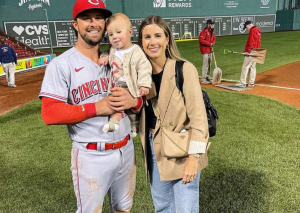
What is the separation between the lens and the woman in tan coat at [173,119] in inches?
75.9

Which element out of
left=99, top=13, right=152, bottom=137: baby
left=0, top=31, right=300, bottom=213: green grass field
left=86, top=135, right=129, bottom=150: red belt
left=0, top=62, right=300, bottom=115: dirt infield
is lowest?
left=0, top=31, right=300, bottom=213: green grass field

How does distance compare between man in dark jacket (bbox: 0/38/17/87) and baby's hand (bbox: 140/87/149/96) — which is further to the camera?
man in dark jacket (bbox: 0/38/17/87)

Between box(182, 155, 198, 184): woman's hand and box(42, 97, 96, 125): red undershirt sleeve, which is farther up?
box(42, 97, 96, 125): red undershirt sleeve

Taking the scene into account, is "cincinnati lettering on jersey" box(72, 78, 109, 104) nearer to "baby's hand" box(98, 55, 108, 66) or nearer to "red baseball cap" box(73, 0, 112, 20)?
Answer: "baby's hand" box(98, 55, 108, 66)

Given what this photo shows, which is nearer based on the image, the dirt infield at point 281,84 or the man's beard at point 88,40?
the man's beard at point 88,40

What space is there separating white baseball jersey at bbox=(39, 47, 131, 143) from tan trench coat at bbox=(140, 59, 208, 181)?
0.34 meters

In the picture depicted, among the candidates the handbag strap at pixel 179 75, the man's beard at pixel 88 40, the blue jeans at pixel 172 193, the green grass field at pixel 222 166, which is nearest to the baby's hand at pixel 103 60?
the man's beard at pixel 88 40

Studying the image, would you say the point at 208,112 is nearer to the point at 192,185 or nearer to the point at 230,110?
the point at 192,185

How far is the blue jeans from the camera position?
6.91 ft

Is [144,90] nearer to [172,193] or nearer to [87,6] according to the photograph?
[87,6]

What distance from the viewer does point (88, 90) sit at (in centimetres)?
197

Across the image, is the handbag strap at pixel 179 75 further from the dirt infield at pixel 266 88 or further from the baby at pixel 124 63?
the dirt infield at pixel 266 88

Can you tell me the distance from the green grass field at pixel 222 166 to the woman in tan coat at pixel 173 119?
139cm

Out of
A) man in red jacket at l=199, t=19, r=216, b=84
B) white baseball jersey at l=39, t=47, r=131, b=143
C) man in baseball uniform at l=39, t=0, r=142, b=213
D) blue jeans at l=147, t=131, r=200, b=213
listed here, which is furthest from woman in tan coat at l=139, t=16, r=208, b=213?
man in red jacket at l=199, t=19, r=216, b=84
